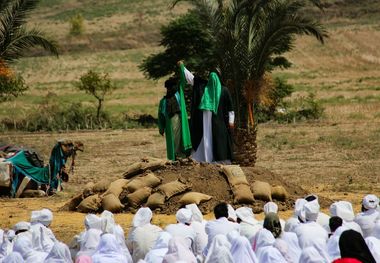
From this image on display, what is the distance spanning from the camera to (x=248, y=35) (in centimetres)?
1914

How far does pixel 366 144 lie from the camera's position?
1025 inches

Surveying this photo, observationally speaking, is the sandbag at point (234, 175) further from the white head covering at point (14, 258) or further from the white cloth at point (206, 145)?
the white head covering at point (14, 258)

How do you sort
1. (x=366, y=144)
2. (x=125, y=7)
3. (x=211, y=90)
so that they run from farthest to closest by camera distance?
(x=125, y=7), (x=366, y=144), (x=211, y=90)

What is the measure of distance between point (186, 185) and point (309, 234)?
18.4ft

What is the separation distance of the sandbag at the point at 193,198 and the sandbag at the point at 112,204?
3.40 ft

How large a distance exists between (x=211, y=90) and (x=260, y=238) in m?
6.70

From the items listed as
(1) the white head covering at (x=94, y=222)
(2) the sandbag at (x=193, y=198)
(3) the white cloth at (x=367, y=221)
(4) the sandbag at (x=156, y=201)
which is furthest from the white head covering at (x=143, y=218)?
(4) the sandbag at (x=156, y=201)

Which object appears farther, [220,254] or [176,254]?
[176,254]

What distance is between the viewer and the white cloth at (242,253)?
8.41 metres

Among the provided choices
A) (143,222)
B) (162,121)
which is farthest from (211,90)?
(143,222)

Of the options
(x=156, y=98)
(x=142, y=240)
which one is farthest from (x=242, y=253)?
(x=156, y=98)

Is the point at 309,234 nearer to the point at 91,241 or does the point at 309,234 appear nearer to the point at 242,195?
the point at 91,241

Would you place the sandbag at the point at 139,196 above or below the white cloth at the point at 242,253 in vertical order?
below

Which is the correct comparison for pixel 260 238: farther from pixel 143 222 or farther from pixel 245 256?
pixel 143 222
